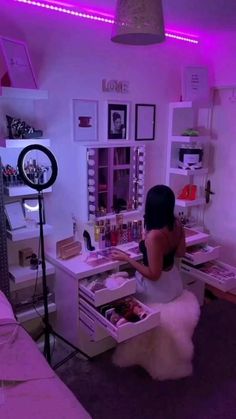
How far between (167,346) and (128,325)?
1.09ft

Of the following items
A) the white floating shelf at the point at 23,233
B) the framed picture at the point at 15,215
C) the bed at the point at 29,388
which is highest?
the framed picture at the point at 15,215

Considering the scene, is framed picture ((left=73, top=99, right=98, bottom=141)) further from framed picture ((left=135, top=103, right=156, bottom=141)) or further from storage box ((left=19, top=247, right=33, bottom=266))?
storage box ((left=19, top=247, right=33, bottom=266))

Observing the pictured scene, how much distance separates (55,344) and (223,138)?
2.31m

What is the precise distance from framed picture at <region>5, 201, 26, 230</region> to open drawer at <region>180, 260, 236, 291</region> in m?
1.36

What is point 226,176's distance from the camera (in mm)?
3287

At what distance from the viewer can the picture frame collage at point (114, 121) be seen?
97.3 inches

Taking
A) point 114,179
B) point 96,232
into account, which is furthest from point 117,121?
point 96,232

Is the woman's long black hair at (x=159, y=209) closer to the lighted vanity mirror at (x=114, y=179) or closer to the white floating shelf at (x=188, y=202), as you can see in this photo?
the lighted vanity mirror at (x=114, y=179)

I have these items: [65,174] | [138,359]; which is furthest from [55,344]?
[65,174]

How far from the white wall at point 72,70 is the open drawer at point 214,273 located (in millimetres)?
1016

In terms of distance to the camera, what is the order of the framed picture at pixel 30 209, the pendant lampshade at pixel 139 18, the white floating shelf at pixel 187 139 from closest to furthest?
1. the pendant lampshade at pixel 139 18
2. the framed picture at pixel 30 209
3. the white floating shelf at pixel 187 139

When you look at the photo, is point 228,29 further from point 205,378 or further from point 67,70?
point 205,378

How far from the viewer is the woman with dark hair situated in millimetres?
2080

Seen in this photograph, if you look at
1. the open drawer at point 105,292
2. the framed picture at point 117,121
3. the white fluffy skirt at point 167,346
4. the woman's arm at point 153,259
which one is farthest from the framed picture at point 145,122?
the white fluffy skirt at point 167,346
